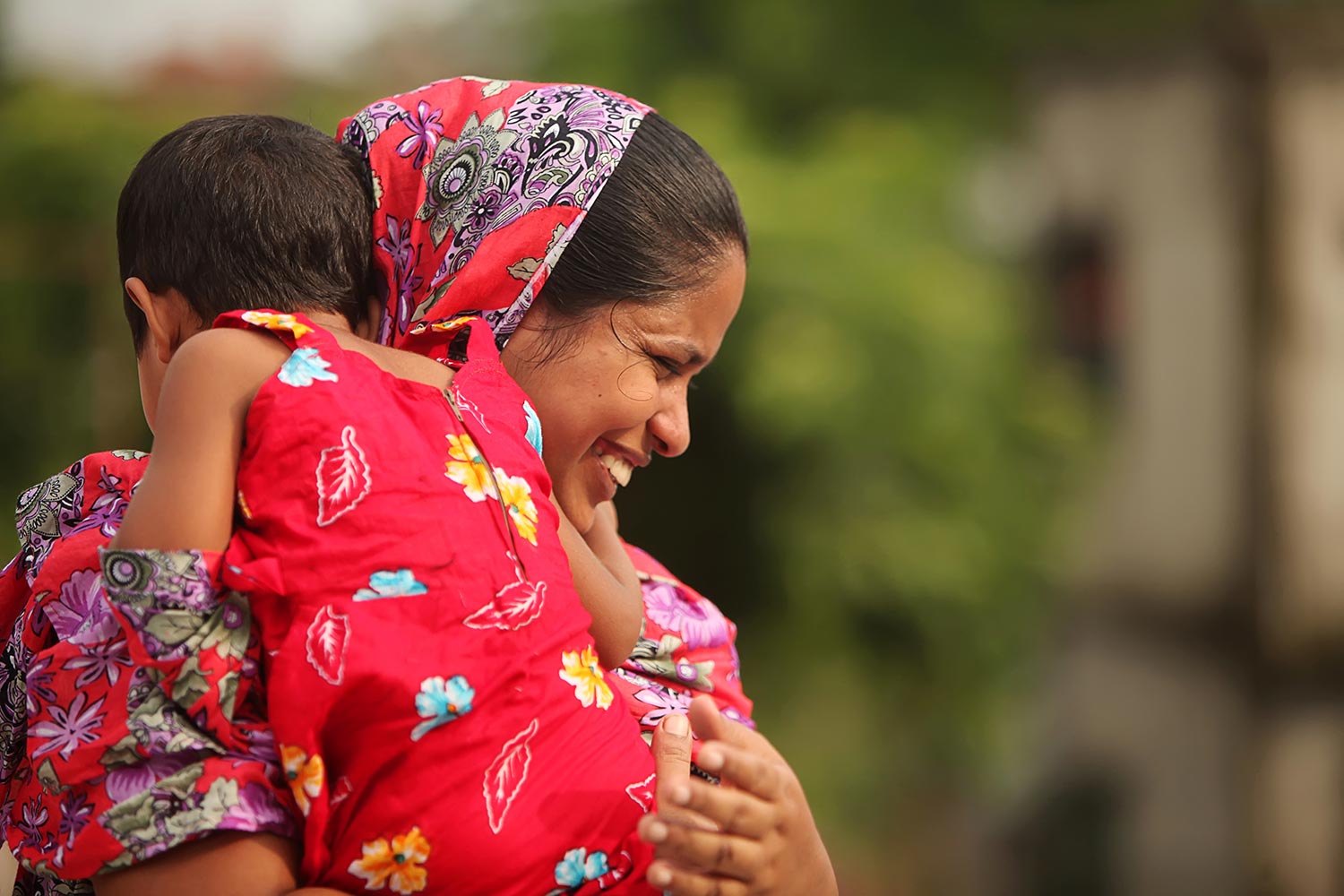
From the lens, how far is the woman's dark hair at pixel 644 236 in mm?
2064

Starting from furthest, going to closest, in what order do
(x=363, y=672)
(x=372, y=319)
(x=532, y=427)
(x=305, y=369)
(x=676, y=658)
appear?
(x=676, y=658) < (x=372, y=319) < (x=532, y=427) < (x=305, y=369) < (x=363, y=672)

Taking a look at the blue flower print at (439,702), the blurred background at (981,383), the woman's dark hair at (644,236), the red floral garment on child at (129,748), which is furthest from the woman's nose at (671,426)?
the blurred background at (981,383)

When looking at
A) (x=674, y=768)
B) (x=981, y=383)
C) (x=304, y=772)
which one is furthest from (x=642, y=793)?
(x=981, y=383)

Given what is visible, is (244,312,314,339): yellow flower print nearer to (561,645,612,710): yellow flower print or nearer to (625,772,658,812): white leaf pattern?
(561,645,612,710): yellow flower print

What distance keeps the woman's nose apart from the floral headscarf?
0.85ft

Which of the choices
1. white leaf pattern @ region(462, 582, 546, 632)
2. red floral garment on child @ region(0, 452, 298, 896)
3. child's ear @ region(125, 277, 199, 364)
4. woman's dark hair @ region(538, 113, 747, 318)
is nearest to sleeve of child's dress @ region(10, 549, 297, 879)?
red floral garment on child @ region(0, 452, 298, 896)

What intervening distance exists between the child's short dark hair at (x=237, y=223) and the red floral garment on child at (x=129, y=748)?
382mm

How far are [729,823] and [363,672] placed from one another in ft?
1.48

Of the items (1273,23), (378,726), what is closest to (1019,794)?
(1273,23)

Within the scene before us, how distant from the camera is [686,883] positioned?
1605 millimetres

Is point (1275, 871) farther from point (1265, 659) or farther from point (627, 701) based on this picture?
point (627, 701)

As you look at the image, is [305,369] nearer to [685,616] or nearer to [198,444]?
[198,444]

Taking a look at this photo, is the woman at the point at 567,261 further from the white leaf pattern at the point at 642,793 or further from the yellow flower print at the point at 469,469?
the white leaf pattern at the point at 642,793

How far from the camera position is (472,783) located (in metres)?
1.55
